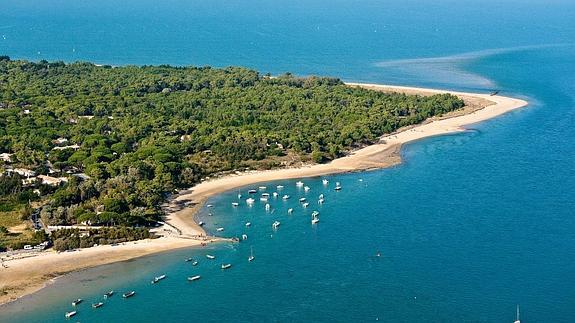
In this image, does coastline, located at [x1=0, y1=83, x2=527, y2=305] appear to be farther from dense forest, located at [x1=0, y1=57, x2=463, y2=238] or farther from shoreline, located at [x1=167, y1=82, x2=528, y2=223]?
dense forest, located at [x1=0, y1=57, x2=463, y2=238]

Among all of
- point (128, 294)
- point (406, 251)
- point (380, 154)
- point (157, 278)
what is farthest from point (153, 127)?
point (406, 251)

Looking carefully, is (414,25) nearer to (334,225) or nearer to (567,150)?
(567,150)

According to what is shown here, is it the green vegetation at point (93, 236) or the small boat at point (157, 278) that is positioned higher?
the green vegetation at point (93, 236)

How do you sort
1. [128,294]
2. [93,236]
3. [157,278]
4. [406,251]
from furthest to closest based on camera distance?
1. [93,236]
2. [406,251]
3. [157,278]
4. [128,294]

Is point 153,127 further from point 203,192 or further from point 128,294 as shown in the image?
point 128,294

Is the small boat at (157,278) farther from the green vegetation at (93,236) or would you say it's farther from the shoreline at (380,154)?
the shoreline at (380,154)


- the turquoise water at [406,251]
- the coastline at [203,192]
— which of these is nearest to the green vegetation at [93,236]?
the coastline at [203,192]

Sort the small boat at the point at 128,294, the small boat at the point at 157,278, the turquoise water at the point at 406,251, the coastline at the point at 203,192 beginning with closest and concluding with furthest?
the turquoise water at the point at 406,251
the small boat at the point at 128,294
the small boat at the point at 157,278
the coastline at the point at 203,192
